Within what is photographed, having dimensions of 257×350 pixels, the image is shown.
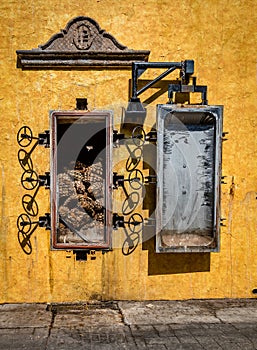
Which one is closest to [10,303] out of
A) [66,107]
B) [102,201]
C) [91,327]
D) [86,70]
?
[91,327]

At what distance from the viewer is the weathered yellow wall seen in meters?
4.22

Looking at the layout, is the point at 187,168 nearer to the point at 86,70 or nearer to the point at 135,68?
the point at 135,68

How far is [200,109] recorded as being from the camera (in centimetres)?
411

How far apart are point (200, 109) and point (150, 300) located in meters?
2.31

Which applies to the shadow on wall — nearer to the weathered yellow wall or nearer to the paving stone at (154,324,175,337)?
the weathered yellow wall

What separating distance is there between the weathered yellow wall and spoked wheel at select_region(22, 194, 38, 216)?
0.07 metres

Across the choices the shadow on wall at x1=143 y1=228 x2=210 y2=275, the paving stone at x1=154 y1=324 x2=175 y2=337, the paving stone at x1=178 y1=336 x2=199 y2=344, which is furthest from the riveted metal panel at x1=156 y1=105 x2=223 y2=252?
the paving stone at x1=178 y1=336 x2=199 y2=344

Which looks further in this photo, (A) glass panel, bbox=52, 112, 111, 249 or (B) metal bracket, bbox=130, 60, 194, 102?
(A) glass panel, bbox=52, 112, 111, 249

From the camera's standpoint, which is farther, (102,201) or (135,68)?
(102,201)

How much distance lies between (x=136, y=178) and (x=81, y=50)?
5.18 ft

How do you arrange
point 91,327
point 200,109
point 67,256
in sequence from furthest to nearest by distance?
point 67,256 → point 200,109 → point 91,327

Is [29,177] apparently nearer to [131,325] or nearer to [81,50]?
[81,50]

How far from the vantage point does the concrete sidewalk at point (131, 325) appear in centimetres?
341

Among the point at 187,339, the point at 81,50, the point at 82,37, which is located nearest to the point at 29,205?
the point at 81,50
